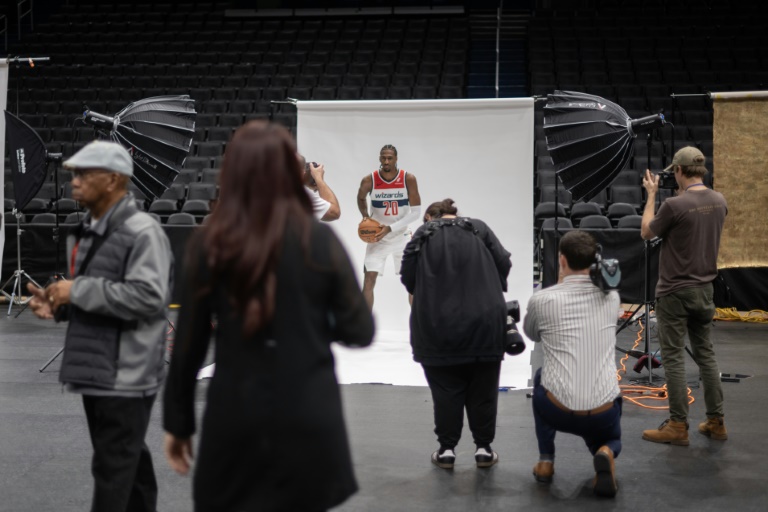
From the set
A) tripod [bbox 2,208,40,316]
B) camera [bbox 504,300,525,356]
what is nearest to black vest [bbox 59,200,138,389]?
camera [bbox 504,300,525,356]

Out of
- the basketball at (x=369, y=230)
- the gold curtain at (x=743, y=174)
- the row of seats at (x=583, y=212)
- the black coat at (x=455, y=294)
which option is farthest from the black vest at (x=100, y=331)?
the row of seats at (x=583, y=212)

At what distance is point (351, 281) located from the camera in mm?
2029

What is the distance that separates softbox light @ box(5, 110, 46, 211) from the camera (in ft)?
23.0

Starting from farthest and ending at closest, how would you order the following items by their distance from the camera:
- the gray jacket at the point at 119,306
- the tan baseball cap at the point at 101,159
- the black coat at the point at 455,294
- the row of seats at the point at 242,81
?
the row of seats at the point at 242,81
the black coat at the point at 455,294
the tan baseball cap at the point at 101,159
the gray jacket at the point at 119,306

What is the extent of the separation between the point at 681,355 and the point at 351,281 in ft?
10.4

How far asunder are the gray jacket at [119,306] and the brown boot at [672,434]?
290 cm

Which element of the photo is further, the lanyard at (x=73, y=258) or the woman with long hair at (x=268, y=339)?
the lanyard at (x=73, y=258)

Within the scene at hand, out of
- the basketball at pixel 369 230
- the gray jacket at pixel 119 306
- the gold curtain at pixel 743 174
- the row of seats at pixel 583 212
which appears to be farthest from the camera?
the row of seats at pixel 583 212

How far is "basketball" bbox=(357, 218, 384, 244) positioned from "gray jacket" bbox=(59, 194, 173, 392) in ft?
15.8

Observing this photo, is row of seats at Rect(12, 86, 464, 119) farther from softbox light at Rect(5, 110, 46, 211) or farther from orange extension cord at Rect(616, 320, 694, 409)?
orange extension cord at Rect(616, 320, 694, 409)

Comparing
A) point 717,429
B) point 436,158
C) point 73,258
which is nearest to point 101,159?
point 73,258

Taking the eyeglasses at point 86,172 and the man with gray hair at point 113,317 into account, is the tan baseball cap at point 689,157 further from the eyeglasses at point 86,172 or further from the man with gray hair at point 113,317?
the eyeglasses at point 86,172

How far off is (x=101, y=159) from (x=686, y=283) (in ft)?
10.2

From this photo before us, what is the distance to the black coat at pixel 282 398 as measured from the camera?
1.94 metres
